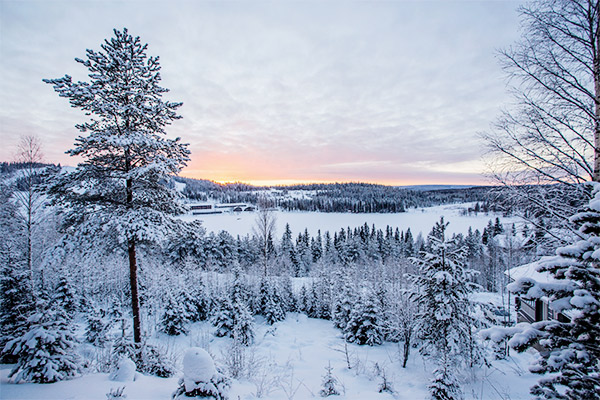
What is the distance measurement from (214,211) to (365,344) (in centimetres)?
11915

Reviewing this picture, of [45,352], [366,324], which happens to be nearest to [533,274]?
[366,324]

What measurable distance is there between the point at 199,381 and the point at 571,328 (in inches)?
205

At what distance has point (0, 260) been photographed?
1406 centimetres

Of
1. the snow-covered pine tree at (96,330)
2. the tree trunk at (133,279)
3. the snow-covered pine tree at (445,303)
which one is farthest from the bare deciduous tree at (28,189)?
the snow-covered pine tree at (445,303)

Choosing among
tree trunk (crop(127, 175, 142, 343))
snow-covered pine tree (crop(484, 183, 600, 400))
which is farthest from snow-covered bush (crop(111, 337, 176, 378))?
snow-covered pine tree (crop(484, 183, 600, 400))

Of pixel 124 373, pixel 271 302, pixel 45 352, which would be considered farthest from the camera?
pixel 271 302

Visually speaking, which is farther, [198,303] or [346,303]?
[198,303]

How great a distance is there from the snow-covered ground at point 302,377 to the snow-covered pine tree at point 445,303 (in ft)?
4.29

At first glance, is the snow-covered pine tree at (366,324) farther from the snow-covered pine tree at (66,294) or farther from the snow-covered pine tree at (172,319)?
the snow-covered pine tree at (66,294)

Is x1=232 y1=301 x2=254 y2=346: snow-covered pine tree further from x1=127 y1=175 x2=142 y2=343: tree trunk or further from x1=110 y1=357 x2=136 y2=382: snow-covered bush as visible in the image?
x1=110 y1=357 x2=136 y2=382: snow-covered bush

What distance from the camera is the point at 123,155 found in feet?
26.4

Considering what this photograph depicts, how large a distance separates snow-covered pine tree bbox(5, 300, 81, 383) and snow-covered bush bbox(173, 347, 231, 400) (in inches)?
123

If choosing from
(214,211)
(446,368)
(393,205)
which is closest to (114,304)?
(446,368)

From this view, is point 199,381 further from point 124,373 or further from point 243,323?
point 243,323
